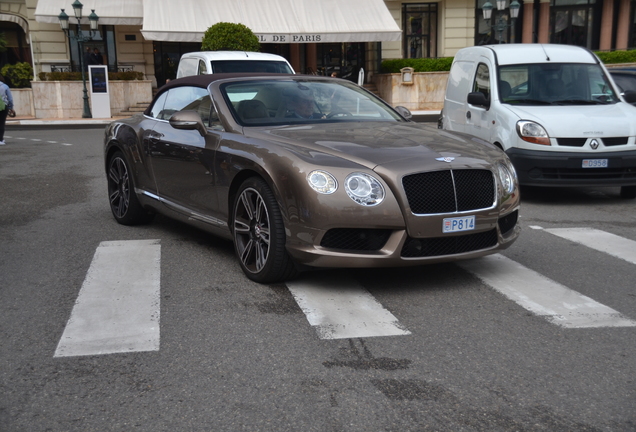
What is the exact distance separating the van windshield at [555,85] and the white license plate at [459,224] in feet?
16.8

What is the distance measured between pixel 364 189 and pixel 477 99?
18.0 feet

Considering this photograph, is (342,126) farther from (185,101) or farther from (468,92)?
(468,92)

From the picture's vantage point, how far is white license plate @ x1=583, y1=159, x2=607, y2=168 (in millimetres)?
9289

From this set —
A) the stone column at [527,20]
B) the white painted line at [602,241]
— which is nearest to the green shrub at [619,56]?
the stone column at [527,20]

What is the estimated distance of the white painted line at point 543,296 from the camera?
4.95 m

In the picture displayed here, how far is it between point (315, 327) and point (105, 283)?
6.32 ft

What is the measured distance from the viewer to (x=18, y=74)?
31.4 metres

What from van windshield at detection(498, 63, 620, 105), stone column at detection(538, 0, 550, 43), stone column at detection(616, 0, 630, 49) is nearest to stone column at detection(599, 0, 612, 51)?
stone column at detection(616, 0, 630, 49)

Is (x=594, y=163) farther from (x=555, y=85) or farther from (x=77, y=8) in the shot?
(x=77, y=8)

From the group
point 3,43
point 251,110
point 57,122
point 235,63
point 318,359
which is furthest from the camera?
point 3,43

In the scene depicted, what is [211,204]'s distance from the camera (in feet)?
21.3

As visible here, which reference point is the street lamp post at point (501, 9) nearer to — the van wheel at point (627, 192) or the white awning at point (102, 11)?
the white awning at point (102, 11)

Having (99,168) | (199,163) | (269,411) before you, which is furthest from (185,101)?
(99,168)

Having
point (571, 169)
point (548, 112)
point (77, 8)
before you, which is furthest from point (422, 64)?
point (571, 169)
